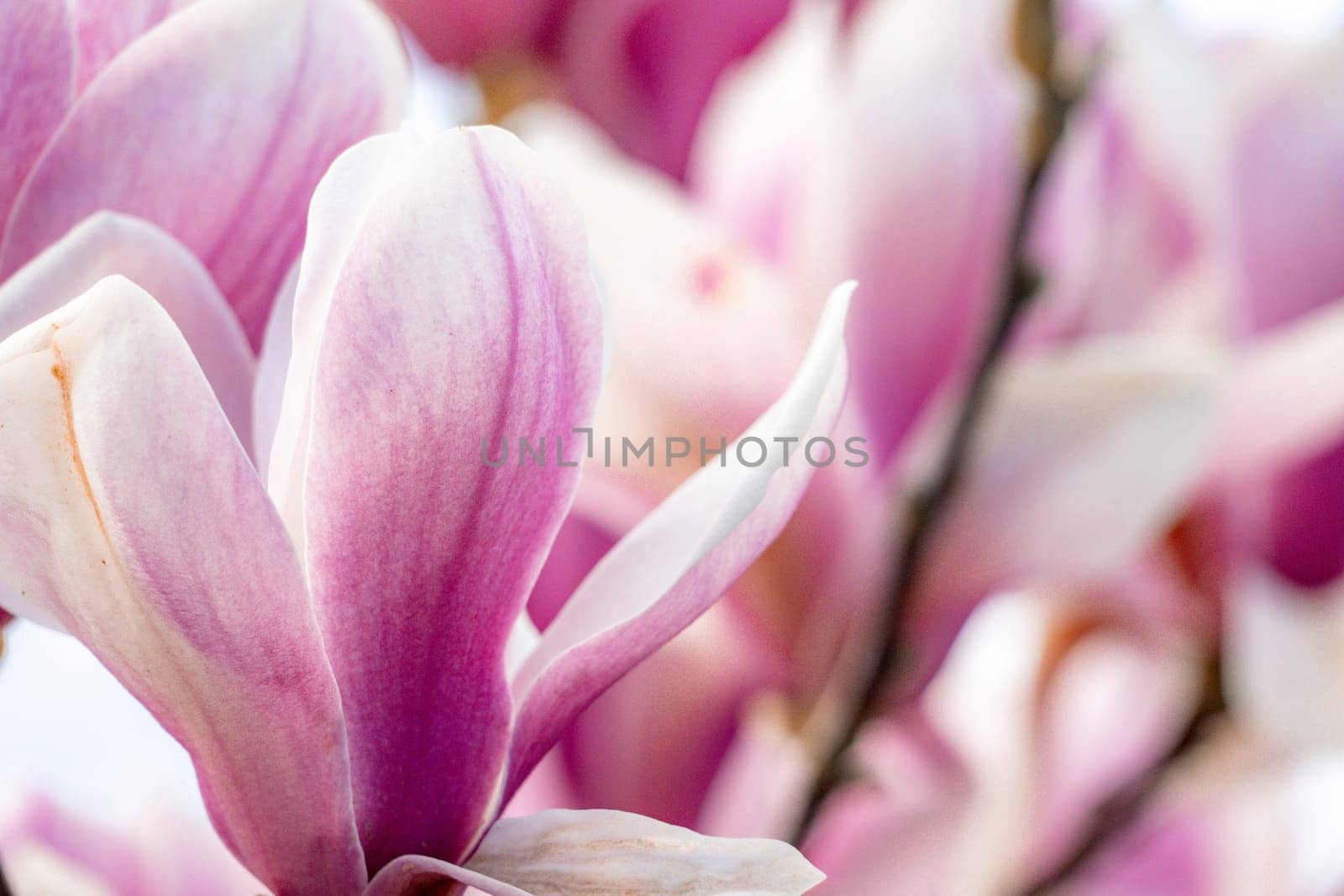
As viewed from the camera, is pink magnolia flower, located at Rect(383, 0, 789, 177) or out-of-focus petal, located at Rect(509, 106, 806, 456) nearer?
out-of-focus petal, located at Rect(509, 106, 806, 456)

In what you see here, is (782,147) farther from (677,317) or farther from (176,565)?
(176,565)

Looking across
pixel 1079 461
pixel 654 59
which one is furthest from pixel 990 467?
pixel 654 59

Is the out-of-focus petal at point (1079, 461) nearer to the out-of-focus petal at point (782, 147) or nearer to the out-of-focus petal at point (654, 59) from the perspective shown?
the out-of-focus petal at point (782, 147)

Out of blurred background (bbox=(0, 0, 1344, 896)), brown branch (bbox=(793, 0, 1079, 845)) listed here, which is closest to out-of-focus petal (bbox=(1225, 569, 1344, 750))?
blurred background (bbox=(0, 0, 1344, 896))

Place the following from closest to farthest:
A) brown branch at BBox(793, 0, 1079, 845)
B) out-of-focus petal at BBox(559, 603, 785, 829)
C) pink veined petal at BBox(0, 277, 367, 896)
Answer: pink veined petal at BBox(0, 277, 367, 896) < brown branch at BBox(793, 0, 1079, 845) < out-of-focus petal at BBox(559, 603, 785, 829)

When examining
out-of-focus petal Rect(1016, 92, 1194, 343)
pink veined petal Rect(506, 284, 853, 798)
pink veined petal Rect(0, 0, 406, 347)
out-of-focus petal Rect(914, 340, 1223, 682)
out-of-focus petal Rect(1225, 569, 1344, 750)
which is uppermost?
pink veined petal Rect(0, 0, 406, 347)

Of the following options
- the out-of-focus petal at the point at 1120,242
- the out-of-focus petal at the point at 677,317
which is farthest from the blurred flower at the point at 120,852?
the out-of-focus petal at the point at 1120,242

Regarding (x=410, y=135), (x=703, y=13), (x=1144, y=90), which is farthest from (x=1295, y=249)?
(x=410, y=135)

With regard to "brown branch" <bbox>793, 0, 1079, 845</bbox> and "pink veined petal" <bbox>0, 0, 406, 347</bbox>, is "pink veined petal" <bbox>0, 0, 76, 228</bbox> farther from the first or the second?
"brown branch" <bbox>793, 0, 1079, 845</bbox>
